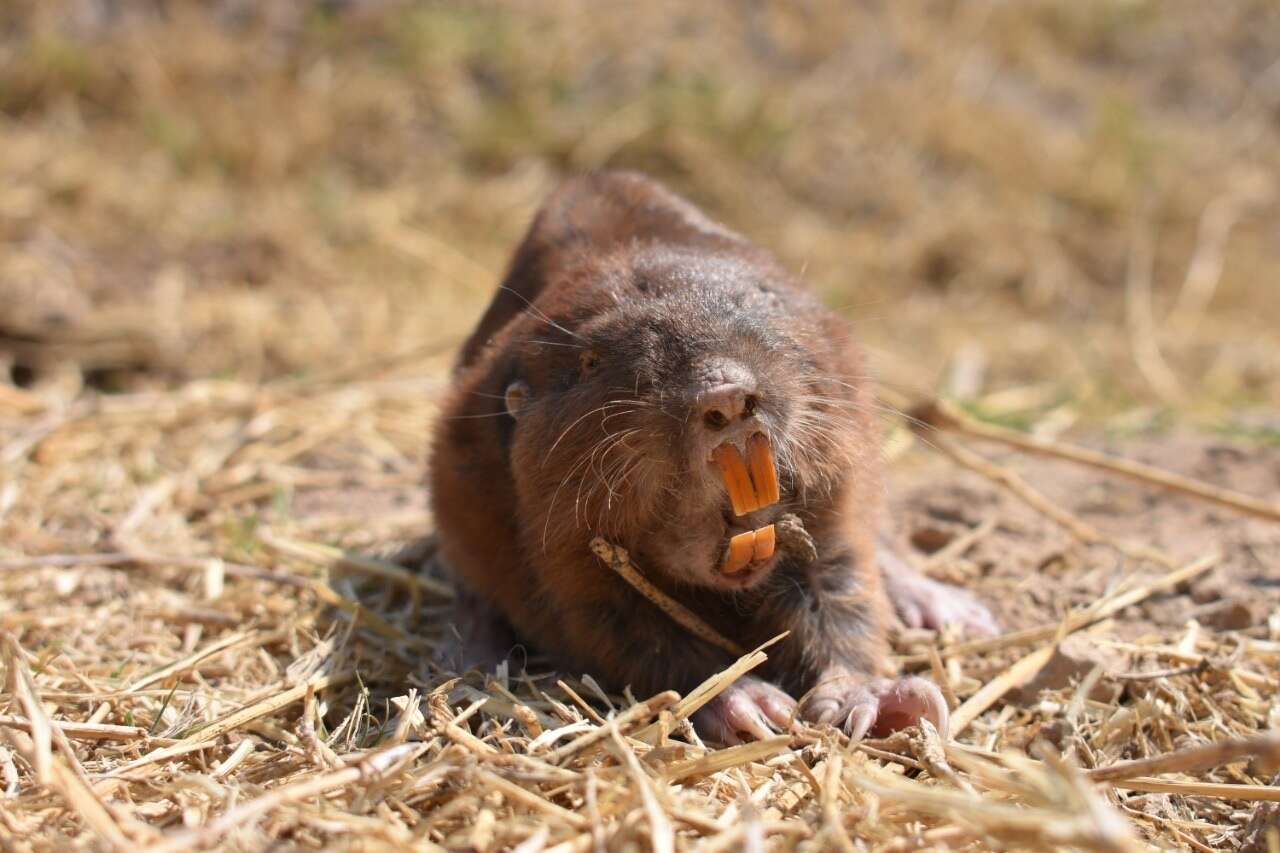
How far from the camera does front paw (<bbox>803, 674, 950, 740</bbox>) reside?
2.79 meters

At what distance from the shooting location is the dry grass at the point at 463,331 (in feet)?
7.98

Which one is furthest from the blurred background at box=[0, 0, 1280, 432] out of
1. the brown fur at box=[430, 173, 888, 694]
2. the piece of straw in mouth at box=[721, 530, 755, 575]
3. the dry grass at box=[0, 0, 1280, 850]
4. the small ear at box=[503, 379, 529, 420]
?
the piece of straw in mouth at box=[721, 530, 755, 575]

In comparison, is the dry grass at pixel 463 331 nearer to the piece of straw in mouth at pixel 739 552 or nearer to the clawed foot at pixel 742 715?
the clawed foot at pixel 742 715

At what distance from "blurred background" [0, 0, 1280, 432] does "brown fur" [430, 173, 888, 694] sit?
3.59m

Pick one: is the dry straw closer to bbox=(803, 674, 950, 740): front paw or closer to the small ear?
bbox=(803, 674, 950, 740): front paw

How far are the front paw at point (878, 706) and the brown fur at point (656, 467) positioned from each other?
139 millimetres

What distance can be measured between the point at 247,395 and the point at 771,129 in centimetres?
526

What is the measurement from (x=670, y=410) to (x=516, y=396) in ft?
2.10

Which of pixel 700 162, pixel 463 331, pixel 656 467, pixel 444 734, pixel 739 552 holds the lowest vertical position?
pixel 463 331

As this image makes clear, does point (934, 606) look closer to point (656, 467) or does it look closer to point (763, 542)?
point (763, 542)

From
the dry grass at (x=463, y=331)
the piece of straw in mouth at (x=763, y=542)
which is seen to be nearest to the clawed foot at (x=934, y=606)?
the dry grass at (x=463, y=331)

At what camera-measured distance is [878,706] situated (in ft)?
9.32

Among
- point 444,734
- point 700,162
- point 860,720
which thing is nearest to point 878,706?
point 860,720

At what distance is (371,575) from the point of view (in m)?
4.05
